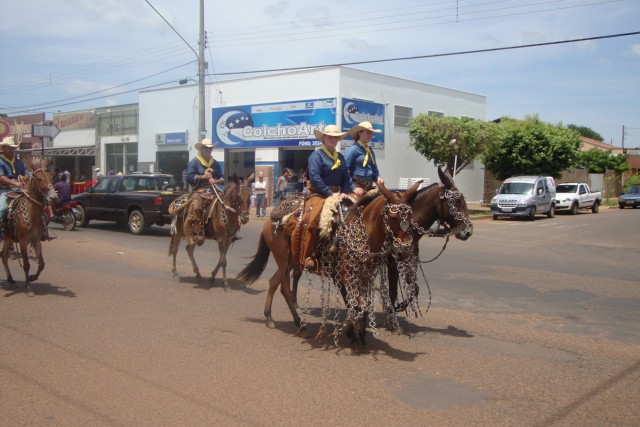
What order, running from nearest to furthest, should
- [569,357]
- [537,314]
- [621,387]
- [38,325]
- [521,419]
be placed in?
[521,419], [621,387], [569,357], [38,325], [537,314]

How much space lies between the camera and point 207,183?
1051 centimetres

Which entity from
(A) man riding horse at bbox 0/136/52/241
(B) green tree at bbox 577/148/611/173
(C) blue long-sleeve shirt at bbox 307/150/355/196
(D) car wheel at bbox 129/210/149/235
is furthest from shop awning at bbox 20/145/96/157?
(B) green tree at bbox 577/148/611/173

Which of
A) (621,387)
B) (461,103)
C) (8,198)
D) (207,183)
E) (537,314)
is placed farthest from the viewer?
(461,103)

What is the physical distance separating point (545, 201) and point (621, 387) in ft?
81.5

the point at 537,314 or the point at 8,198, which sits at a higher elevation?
the point at 8,198

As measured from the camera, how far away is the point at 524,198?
27062 millimetres

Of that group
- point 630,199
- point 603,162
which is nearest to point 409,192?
point 630,199

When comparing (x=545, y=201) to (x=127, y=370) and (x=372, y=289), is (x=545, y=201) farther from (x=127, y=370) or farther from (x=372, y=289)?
(x=127, y=370)

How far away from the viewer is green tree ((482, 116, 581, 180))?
106 ft

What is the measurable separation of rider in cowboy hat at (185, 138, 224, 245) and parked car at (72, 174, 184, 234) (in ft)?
22.8

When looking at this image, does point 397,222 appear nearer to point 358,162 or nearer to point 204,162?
point 358,162

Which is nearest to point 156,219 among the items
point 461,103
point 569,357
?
point 569,357

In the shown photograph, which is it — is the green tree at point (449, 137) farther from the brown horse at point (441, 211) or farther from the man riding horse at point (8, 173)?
the brown horse at point (441, 211)

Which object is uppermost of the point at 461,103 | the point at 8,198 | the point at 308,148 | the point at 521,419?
the point at 461,103
